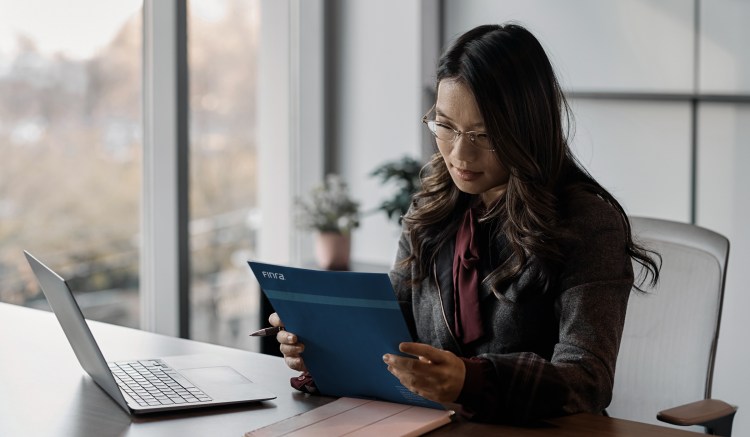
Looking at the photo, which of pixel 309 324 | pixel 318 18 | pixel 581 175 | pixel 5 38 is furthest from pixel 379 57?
pixel 309 324

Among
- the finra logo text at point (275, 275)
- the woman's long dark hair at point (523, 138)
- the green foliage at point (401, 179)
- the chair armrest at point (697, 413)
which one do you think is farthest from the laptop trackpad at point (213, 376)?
the green foliage at point (401, 179)

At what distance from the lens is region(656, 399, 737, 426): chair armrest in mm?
1517

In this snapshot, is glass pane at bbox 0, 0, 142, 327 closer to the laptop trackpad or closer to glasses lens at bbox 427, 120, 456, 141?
the laptop trackpad

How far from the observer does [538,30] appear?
131 inches

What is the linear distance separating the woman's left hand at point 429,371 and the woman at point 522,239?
13cm

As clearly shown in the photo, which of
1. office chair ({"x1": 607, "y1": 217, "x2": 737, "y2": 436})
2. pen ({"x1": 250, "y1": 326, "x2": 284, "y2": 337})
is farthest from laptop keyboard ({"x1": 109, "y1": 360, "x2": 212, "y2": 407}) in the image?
office chair ({"x1": 607, "y1": 217, "x2": 737, "y2": 436})

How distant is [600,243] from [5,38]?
2.05m

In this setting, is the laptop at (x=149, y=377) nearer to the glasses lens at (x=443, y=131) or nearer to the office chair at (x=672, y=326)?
the glasses lens at (x=443, y=131)

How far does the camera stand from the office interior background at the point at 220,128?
2898mm

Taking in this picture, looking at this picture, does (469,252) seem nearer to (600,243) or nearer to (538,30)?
(600,243)

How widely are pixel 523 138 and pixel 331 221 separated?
6.10ft

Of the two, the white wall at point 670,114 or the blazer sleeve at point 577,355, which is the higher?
the white wall at point 670,114

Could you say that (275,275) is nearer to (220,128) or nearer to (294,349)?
(294,349)

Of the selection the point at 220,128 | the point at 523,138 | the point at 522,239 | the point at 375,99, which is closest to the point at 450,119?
the point at 523,138
